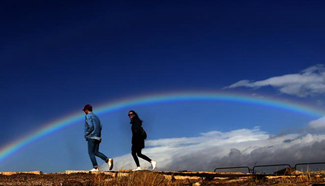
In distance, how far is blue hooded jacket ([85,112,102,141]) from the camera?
13.8 metres

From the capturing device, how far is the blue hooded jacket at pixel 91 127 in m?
13.8

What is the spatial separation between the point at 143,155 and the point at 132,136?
80 cm

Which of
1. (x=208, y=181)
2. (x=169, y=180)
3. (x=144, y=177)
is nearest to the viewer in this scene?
(x=144, y=177)

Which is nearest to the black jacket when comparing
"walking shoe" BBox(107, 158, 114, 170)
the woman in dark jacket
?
the woman in dark jacket

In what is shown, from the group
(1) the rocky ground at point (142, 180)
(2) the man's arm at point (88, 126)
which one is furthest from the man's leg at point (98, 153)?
(1) the rocky ground at point (142, 180)

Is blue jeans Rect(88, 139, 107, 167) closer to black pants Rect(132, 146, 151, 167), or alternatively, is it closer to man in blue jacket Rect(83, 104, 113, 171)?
man in blue jacket Rect(83, 104, 113, 171)

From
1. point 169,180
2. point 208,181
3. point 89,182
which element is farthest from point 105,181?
point 208,181

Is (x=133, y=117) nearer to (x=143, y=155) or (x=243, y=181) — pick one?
(x=143, y=155)

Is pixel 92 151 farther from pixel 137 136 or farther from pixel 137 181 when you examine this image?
pixel 137 181

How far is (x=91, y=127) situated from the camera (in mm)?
13805

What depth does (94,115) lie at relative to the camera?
46.3 ft

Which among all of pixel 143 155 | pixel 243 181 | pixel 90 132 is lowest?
pixel 243 181

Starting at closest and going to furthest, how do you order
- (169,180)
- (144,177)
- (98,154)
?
1. (144,177)
2. (169,180)
3. (98,154)

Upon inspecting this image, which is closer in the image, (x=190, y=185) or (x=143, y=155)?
(x=190, y=185)
